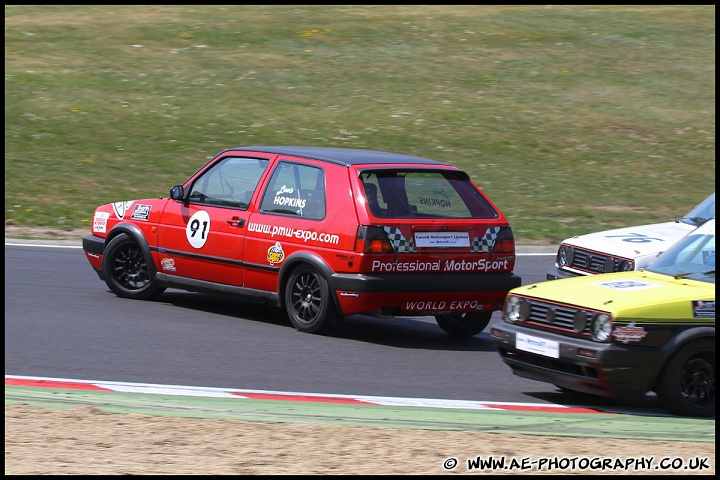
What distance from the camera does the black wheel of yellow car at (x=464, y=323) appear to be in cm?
1056

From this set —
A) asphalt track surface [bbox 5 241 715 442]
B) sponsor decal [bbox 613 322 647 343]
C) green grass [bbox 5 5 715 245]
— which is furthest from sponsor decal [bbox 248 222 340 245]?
green grass [bbox 5 5 715 245]

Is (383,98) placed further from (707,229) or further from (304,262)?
(707,229)

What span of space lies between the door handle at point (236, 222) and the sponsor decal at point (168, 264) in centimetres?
83

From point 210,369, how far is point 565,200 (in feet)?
41.9

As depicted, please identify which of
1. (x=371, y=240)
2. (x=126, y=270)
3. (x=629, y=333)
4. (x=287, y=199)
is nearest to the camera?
(x=629, y=333)

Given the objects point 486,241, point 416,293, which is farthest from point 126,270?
point 486,241

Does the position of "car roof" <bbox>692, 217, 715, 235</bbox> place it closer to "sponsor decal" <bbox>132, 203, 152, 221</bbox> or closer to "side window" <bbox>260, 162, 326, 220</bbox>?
"side window" <bbox>260, 162, 326, 220</bbox>

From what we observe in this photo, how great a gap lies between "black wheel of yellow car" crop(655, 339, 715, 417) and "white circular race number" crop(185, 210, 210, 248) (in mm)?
4920

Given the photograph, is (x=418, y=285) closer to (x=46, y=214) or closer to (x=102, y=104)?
(x=46, y=214)

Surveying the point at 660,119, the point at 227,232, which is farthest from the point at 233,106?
the point at 227,232

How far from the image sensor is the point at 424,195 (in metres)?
10.2

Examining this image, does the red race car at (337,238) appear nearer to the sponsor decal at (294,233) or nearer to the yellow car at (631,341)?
the sponsor decal at (294,233)

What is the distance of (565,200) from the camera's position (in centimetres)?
2045

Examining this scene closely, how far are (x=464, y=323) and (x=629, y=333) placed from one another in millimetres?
3280
